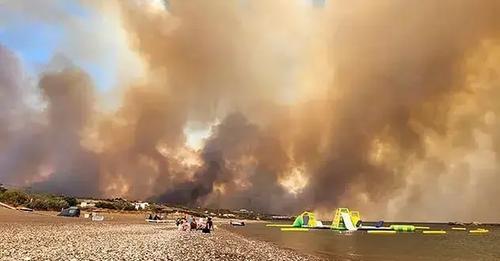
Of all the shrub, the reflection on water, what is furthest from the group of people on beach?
the shrub

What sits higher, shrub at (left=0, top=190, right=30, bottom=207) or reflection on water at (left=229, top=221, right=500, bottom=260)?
shrub at (left=0, top=190, right=30, bottom=207)

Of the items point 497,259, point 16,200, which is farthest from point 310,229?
point 16,200

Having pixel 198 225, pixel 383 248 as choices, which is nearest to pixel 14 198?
pixel 198 225

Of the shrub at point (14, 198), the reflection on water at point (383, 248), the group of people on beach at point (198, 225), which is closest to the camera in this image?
the reflection on water at point (383, 248)

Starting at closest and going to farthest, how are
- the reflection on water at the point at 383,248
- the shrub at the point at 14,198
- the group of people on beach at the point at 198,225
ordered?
1. the reflection on water at the point at 383,248
2. the group of people on beach at the point at 198,225
3. the shrub at the point at 14,198

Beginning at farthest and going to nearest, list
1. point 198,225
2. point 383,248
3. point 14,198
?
point 14,198 < point 198,225 < point 383,248

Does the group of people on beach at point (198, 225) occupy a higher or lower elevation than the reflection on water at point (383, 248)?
higher

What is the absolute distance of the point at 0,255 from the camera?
32.2m

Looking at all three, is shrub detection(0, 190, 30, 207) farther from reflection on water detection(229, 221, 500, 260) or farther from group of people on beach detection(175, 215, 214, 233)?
reflection on water detection(229, 221, 500, 260)

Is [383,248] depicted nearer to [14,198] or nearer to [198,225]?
[198,225]

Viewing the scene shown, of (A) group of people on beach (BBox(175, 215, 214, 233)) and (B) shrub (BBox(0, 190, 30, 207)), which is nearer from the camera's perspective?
(A) group of people on beach (BBox(175, 215, 214, 233))

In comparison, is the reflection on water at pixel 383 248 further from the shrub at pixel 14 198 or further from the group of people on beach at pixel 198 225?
the shrub at pixel 14 198

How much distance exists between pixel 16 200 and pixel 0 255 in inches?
5761

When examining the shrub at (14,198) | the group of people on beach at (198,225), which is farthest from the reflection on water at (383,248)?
the shrub at (14,198)
